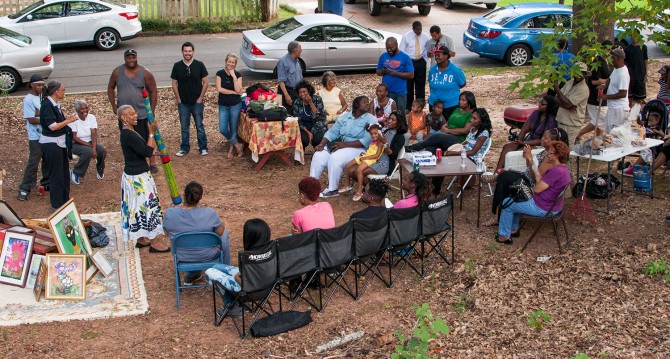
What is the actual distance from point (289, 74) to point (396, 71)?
67.6 inches

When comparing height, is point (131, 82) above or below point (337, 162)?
above

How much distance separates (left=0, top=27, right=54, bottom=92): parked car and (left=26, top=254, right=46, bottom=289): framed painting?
8.41m

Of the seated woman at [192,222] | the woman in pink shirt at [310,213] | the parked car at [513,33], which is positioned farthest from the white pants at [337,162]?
the parked car at [513,33]

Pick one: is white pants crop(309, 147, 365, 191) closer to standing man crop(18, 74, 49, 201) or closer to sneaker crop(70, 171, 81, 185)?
sneaker crop(70, 171, 81, 185)

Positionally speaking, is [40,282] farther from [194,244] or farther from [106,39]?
[106,39]

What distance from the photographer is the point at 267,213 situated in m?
Answer: 9.98

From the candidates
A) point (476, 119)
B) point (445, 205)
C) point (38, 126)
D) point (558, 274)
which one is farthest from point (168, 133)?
point (558, 274)

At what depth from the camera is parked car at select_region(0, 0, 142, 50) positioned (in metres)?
18.7

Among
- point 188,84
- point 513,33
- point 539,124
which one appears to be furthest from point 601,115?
point 513,33

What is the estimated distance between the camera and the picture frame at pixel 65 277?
7.80 m

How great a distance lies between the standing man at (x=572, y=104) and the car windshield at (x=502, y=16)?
7978mm

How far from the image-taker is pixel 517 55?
1838 cm

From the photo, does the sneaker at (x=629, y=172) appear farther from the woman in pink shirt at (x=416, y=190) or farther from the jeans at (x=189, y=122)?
the jeans at (x=189, y=122)

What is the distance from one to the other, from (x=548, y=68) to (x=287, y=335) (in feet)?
13.5
